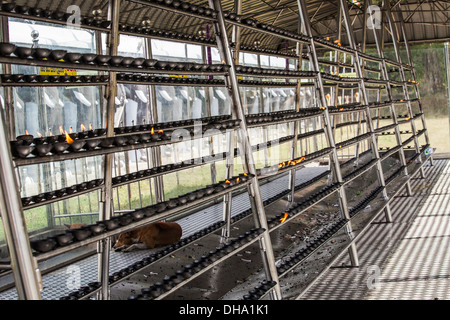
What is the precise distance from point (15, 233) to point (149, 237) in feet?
9.89

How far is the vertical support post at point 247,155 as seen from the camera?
2289 millimetres

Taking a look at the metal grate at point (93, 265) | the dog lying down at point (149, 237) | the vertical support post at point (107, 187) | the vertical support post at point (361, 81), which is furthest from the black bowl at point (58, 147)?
the vertical support post at point (361, 81)

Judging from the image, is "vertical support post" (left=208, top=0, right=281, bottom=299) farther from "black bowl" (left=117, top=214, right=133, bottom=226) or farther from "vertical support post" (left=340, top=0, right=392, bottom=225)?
"vertical support post" (left=340, top=0, right=392, bottom=225)

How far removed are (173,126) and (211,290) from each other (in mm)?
1150

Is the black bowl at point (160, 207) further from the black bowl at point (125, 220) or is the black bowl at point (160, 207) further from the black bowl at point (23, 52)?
the black bowl at point (23, 52)

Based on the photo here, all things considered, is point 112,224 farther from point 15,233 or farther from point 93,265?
point 93,265

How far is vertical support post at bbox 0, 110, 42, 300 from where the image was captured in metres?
1.26

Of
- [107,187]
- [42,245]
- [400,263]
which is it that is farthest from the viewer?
[400,263]

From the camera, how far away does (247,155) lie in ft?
7.61

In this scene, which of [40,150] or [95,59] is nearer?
[40,150]

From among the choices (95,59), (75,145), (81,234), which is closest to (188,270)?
(81,234)

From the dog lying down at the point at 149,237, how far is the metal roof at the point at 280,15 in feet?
6.66

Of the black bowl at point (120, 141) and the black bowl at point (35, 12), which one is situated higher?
the black bowl at point (35, 12)
